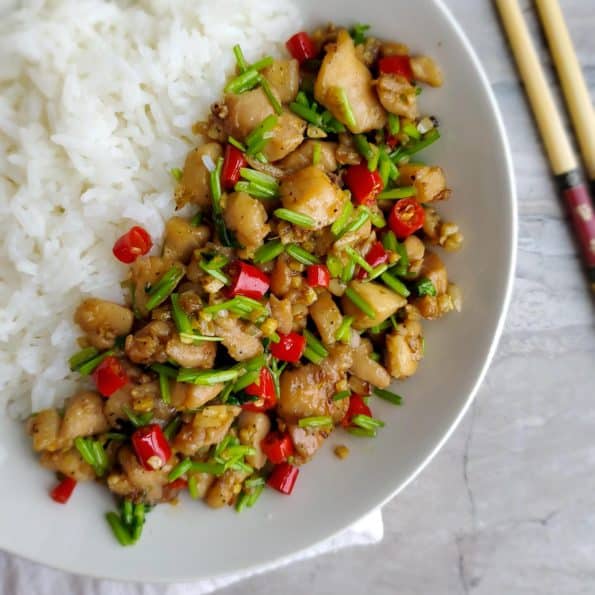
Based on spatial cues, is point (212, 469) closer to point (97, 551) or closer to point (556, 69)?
point (97, 551)

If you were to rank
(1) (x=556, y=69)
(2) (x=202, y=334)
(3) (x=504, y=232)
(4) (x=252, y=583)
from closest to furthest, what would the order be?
(2) (x=202, y=334), (3) (x=504, y=232), (1) (x=556, y=69), (4) (x=252, y=583)

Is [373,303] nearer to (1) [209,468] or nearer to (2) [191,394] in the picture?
(2) [191,394]

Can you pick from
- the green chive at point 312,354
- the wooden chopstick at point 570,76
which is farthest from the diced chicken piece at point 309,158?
the wooden chopstick at point 570,76

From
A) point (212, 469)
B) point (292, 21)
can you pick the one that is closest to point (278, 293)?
point (212, 469)

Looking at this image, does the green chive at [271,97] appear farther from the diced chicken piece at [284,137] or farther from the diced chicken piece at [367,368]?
the diced chicken piece at [367,368]

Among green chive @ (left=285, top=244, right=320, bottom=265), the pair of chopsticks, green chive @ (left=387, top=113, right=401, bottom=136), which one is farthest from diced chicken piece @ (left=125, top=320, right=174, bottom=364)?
the pair of chopsticks

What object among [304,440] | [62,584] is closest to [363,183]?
[304,440]

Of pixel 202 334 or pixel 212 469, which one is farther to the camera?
pixel 212 469
